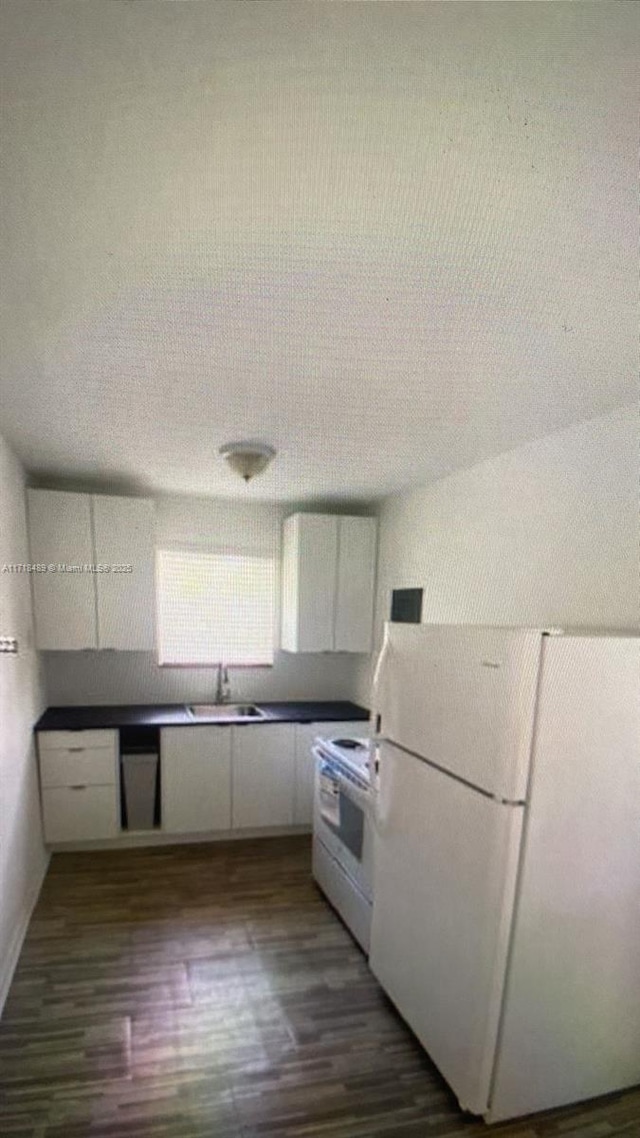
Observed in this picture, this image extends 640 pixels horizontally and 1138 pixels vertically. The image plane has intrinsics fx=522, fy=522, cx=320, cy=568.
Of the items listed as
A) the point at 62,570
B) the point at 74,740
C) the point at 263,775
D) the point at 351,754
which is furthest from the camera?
the point at 263,775

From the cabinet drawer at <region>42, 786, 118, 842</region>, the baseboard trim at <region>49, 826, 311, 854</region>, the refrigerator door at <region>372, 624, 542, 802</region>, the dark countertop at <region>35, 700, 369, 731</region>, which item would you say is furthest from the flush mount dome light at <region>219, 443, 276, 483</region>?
the baseboard trim at <region>49, 826, 311, 854</region>

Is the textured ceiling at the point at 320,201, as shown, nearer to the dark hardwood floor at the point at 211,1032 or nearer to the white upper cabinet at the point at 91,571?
the white upper cabinet at the point at 91,571

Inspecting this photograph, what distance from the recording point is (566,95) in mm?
747

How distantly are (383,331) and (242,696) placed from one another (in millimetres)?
3236

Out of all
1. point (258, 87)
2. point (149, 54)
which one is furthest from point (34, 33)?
point (258, 87)

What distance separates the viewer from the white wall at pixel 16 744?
228 centimetres

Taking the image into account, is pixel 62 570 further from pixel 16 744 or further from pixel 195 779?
pixel 195 779

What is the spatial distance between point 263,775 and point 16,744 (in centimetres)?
157

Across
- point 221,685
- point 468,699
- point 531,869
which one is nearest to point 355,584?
point 221,685

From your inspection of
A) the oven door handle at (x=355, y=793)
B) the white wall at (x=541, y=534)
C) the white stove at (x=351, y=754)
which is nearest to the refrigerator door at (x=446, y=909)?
the oven door handle at (x=355, y=793)

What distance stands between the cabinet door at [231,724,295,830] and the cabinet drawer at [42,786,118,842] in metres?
0.79

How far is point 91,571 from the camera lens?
339 cm

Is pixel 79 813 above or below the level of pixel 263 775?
below

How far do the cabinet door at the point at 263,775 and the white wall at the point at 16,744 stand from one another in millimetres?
1198
